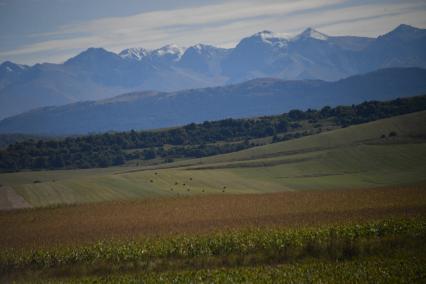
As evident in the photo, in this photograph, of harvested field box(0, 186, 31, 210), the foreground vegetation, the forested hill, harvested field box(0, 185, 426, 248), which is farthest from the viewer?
the forested hill

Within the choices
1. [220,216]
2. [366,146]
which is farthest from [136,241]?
[366,146]

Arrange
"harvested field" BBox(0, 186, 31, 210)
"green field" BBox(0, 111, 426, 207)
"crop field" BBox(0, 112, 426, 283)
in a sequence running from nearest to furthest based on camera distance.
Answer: "crop field" BBox(0, 112, 426, 283) → "harvested field" BBox(0, 186, 31, 210) → "green field" BBox(0, 111, 426, 207)

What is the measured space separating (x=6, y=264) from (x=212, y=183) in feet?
167

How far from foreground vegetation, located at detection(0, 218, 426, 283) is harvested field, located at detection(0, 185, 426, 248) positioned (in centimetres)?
344

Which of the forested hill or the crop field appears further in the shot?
the forested hill

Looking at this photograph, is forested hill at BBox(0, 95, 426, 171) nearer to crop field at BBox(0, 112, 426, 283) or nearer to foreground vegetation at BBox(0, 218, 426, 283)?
crop field at BBox(0, 112, 426, 283)

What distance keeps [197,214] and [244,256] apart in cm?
1622

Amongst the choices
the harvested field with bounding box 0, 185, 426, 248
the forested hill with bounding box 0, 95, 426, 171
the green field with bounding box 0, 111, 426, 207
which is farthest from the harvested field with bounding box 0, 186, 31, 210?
the forested hill with bounding box 0, 95, 426, 171

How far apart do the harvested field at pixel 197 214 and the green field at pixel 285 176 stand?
18540 mm

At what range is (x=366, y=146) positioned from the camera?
100m

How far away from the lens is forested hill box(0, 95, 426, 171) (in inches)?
6826

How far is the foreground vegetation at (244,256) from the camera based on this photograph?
2629cm

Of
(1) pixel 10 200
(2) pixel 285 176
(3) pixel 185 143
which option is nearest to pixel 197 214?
(1) pixel 10 200

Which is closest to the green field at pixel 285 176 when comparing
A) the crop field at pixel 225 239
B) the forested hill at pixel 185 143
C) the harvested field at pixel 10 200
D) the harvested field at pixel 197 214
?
the harvested field at pixel 10 200
